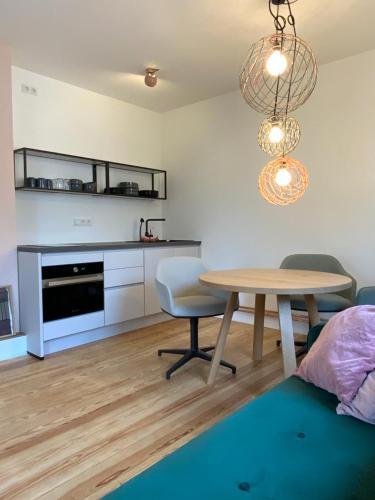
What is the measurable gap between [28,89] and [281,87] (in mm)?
2389

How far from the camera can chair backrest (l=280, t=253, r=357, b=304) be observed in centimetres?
297

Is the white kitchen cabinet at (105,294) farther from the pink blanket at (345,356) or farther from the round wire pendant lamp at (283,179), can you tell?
the pink blanket at (345,356)

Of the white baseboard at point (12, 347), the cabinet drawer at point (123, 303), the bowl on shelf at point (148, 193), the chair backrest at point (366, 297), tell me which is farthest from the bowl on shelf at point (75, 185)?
the chair backrest at point (366, 297)

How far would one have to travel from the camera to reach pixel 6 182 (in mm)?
2902

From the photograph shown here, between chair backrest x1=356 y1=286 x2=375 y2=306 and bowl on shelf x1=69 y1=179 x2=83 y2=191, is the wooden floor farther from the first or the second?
bowl on shelf x1=69 y1=179 x2=83 y2=191

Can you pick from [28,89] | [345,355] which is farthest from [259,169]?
[345,355]

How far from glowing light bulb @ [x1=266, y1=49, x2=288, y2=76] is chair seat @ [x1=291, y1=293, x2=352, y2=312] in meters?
1.69

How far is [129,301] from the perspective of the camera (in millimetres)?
3559

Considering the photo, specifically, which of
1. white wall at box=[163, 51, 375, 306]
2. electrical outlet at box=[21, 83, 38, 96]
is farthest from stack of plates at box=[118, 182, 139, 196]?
electrical outlet at box=[21, 83, 38, 96]

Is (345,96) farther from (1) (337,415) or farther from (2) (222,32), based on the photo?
(1) (337,415)

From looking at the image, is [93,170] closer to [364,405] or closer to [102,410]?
[102,410]

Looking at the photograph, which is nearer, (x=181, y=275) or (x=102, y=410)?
(x=102, y=410)

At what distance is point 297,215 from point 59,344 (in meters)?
2.51

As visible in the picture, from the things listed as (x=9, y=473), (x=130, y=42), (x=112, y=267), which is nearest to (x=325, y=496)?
(x=9, y=473)
